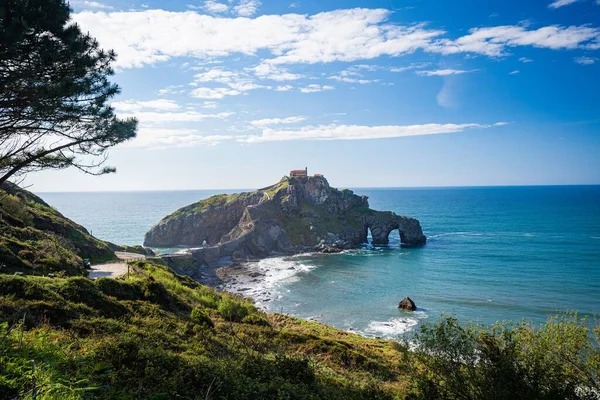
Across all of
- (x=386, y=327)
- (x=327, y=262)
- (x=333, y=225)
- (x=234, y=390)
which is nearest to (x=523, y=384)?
(x=234, y=390)

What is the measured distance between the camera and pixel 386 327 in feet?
164

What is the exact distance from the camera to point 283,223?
4988 inches

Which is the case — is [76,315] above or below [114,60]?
below

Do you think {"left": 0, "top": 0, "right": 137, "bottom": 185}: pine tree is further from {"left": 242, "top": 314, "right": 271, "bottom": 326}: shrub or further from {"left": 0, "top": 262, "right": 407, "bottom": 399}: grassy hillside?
{"left": 242, "top": 314, "right": 271, "bottom": 326}: shrub

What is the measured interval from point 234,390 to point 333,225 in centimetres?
11790

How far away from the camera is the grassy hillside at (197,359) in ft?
30.6

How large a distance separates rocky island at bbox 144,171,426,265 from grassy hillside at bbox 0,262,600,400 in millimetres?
88974

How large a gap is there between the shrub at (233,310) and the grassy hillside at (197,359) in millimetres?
4220

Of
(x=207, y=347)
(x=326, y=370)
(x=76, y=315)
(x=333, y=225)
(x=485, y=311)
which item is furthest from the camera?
(x=333, y=225)

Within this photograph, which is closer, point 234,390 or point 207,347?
point 234,390

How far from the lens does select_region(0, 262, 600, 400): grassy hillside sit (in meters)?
9.34

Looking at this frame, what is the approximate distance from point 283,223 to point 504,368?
373 feet

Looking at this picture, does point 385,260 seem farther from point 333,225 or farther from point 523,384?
point 523,384

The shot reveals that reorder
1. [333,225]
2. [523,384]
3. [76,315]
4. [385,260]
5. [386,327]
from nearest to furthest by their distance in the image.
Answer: [523,384], [76,315], [386,327], [385,260], [333,225]
